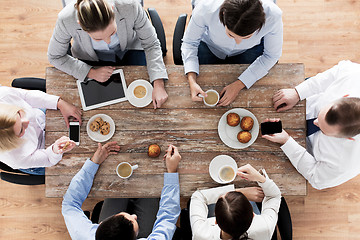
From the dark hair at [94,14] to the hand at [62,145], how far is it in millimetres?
686

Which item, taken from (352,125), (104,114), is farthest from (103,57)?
(352,125)

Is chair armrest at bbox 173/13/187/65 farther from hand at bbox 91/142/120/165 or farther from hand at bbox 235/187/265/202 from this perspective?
hand at bbox 235/187/265/202

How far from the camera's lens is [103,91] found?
6.05 ft

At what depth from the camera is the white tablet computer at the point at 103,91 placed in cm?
183

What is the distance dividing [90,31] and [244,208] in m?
1.27

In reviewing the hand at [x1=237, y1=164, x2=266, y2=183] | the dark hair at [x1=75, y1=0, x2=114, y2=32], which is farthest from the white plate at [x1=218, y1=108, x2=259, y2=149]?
the dark hair at [x1=75, y1=0, x2=114, y2=32]

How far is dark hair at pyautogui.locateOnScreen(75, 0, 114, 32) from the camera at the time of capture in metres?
1.46

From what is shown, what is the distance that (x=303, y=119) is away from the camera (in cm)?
180

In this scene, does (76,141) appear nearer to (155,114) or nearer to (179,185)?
(155,114)

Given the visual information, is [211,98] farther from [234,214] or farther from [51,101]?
[51,101]

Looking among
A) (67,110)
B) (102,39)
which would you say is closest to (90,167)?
(67,110)

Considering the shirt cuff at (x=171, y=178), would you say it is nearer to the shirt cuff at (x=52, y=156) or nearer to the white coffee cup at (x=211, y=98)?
the white coffee cup at (x=211, y=98)

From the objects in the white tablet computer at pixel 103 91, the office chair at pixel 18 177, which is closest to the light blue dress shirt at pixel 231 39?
the white tablet computer at pixel 103 91

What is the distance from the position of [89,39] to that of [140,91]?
47 centimetres
